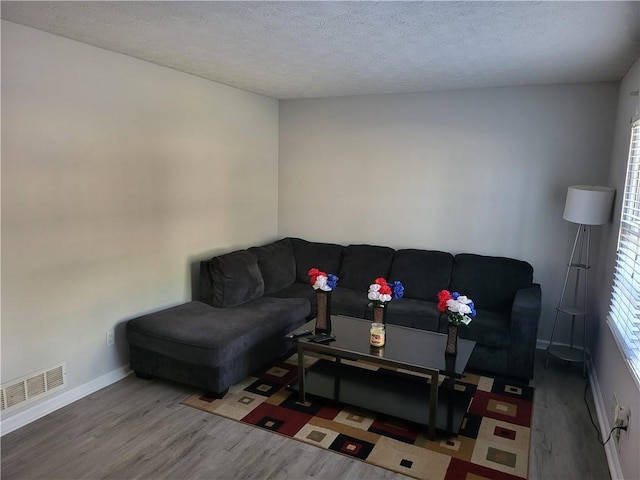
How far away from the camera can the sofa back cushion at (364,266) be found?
14.9ft

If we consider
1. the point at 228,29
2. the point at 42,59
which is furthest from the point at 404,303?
the point at 42,59

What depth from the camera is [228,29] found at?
102 inches

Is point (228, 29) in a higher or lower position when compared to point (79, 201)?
higher

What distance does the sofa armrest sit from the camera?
347cm

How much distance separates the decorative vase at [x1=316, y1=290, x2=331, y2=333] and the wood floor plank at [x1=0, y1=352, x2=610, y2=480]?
86 cm

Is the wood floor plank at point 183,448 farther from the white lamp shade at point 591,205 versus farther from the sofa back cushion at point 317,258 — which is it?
the sofa back cushion at point 317,258

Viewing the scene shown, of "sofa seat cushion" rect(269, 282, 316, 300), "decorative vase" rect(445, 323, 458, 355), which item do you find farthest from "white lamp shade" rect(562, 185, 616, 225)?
"sofa seat cushion" rect(269, 282, 316, 300)

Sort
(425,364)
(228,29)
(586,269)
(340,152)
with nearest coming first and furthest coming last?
(228,29), (425,364), (586,269), (340,152)

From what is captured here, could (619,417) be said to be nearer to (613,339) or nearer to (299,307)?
(613,339)

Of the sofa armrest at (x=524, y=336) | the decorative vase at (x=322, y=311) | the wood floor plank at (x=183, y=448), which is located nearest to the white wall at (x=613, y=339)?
the wood floor plank at (x=183, y=448)

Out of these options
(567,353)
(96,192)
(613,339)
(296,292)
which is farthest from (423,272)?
(96,192)

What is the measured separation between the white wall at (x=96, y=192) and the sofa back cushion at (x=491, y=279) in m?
2.36

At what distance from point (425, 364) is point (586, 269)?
6.78 ft

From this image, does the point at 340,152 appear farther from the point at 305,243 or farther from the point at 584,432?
the point at 584,432
